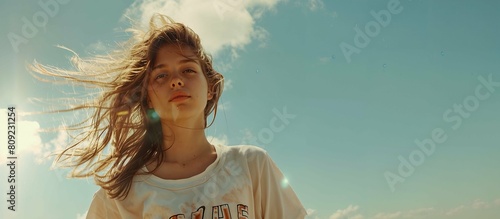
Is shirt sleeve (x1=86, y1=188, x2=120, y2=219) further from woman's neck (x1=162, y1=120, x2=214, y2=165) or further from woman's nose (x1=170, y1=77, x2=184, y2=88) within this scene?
woman's nose (x1=170, y1=77, x2=184, y2=88)

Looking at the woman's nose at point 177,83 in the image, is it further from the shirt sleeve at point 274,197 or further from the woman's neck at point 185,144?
the shirt sleeve at point 274,197

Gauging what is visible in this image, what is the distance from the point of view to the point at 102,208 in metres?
3.74

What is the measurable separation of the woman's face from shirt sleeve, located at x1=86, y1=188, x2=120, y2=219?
74 centimetres

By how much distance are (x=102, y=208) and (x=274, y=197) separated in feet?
4.21

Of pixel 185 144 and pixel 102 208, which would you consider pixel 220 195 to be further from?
pixel 102 208

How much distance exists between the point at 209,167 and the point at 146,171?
0.51 metres

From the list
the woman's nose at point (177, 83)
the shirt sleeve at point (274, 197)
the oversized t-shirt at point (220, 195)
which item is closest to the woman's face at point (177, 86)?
the woman's nose at point (177, 83)

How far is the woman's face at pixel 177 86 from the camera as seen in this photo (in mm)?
3686

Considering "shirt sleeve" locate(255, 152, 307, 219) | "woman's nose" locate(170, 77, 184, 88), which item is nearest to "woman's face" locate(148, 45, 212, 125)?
"woman's nose" locate(170, 77, 184, 88)

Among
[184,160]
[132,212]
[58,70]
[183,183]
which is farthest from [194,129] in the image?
[58,70]

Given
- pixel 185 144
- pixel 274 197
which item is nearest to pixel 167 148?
pixel 185 144

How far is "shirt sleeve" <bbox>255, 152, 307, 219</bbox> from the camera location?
3535mm

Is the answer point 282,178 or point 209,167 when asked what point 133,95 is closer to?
point 209,167

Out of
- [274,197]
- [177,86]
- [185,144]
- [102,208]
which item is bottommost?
[274,197]
